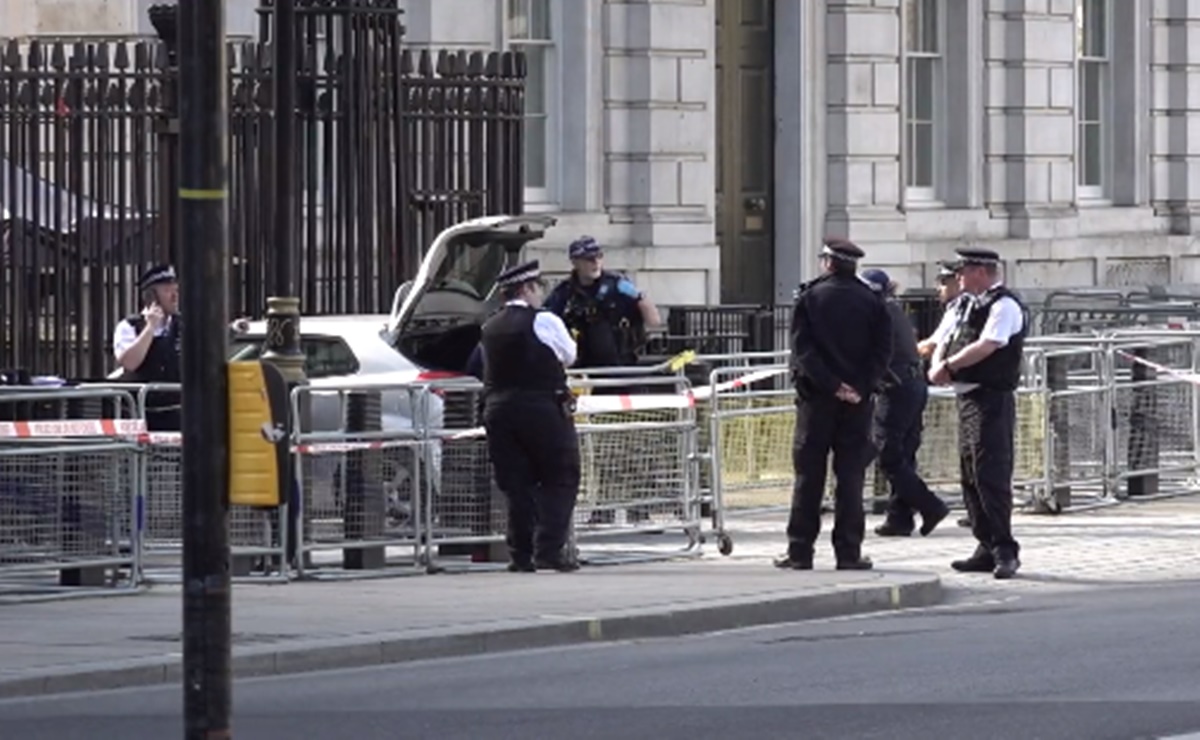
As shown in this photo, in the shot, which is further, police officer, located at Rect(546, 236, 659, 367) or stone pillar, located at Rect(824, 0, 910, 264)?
stone pillar, located at Rect(824, 0, 910, 264)

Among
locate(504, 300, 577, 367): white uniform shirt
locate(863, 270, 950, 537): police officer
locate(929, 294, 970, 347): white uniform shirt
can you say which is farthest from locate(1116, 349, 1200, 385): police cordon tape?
locate(504, 300, 577, 367): white uniform shirt

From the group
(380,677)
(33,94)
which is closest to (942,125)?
(33,94)

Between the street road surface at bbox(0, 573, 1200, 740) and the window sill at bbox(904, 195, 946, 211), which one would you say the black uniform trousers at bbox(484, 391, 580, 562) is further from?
the window sill at bbox(904, 195, 946, 211)

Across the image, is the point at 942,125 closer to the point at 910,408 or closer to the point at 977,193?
the point at 977,193

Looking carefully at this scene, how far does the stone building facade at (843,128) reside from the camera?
95.2ft

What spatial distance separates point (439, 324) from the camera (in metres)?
20.0

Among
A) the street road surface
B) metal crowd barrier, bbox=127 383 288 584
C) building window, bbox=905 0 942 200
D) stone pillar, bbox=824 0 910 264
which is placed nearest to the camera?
the street road surface

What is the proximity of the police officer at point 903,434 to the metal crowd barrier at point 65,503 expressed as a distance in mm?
5257

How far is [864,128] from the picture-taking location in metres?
31.6

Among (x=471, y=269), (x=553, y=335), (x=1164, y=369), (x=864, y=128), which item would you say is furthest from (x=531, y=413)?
(x=864, y=128)

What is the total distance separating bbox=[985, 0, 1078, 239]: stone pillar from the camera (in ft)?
111

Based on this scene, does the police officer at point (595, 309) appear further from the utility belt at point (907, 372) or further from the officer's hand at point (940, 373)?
the officer's hand at point (940, 373)

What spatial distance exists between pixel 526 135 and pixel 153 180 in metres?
8.86

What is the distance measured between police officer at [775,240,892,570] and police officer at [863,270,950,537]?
233 cm
